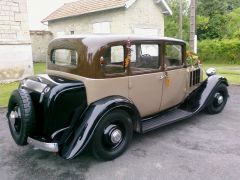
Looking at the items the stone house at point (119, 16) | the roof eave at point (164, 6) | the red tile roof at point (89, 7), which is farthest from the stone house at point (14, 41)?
the roof eave at point (164, 6)

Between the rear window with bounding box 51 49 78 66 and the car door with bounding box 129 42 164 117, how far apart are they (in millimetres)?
904

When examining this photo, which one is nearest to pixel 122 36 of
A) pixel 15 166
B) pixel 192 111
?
pixel 192 111

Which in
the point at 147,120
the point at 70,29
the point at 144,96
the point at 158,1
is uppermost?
the point at 158,1

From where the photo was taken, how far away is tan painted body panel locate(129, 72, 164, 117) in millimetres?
4074

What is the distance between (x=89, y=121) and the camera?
3414 millimetres

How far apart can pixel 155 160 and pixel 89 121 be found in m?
1.09

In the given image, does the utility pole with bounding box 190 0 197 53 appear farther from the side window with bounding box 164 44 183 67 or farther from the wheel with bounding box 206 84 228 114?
the side window with bounding box 164 44 183 67

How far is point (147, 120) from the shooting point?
449cm

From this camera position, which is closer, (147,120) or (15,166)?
(15,166)

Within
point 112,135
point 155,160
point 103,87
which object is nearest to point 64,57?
point 103,87

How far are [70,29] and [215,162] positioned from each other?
1620cm

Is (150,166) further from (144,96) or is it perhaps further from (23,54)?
(23,54)

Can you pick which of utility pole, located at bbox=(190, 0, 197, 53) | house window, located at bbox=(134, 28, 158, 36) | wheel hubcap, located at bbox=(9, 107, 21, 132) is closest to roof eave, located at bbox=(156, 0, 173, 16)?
house window, located at bbox=(134, 28, 158, 36)

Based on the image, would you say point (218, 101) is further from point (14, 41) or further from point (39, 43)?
point (39, 43)
